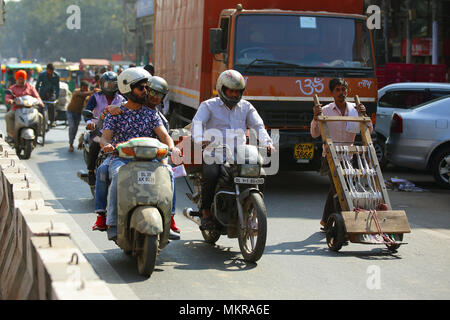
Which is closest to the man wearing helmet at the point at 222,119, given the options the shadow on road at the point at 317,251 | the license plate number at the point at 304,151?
the shadow on road at the point at 317,251

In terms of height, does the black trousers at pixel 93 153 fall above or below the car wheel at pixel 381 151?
above

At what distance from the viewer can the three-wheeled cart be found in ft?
25.5

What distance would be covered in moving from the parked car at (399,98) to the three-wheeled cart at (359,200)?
613 cm

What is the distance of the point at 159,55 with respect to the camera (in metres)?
18.5

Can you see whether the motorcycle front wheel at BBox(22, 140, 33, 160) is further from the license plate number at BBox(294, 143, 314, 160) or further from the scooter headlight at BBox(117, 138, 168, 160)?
the scooter headlight at BBox(117, 138, 168, 160)

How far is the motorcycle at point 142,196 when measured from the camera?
21.4ft

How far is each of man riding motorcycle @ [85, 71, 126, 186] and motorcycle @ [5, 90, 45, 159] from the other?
486 centimetres

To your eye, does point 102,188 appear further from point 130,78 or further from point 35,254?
point 35,254

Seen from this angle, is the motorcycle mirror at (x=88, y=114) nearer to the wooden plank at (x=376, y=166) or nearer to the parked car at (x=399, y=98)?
the wooden plank at (x=376, y=166)

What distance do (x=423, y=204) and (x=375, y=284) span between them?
5.22 meters

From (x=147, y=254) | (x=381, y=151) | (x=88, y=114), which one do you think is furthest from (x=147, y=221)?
A: (x=381, y=151)

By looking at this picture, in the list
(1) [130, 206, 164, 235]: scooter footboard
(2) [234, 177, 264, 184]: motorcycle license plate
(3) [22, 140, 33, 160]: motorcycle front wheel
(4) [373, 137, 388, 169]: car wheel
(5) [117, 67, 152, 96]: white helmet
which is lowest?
(3) [22, 140, 33, 160]: motorcycle front wheel

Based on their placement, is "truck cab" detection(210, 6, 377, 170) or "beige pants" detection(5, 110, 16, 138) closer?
"truck cab" detection(210, 6, 377, 170)

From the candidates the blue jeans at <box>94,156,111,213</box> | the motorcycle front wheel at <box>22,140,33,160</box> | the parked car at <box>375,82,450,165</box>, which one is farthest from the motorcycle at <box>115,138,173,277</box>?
the motorcycle front wheel at <box>22,140,33,160</box>
